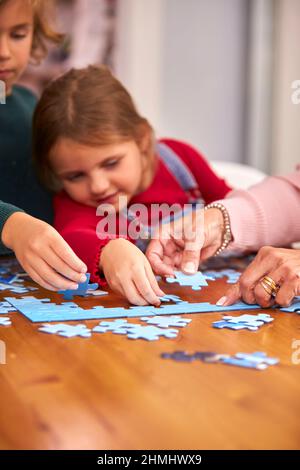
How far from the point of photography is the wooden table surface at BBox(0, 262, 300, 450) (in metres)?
0.68

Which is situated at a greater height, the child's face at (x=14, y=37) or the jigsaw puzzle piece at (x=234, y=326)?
the child's face at (x=14, y=37)

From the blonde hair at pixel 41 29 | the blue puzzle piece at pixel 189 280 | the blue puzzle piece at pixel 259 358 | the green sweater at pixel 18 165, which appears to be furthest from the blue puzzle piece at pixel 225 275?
the blonde hair at pixel 41 29

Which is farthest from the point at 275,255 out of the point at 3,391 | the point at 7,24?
the point at 7,24

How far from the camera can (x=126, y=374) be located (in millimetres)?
870

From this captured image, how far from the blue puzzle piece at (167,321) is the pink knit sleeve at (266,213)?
52cm

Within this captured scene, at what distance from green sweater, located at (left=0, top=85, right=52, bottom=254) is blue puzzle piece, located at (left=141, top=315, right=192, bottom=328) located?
0.92 meters

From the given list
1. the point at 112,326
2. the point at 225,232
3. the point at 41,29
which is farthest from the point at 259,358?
the point at 41,29

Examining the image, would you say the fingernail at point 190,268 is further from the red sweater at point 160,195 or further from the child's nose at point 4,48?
the child's nose at point 4,48

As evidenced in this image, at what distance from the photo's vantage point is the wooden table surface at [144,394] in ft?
2.23

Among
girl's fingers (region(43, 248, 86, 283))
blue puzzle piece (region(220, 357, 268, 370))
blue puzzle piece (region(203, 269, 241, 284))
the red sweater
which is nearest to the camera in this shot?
blue puzzle piece (region(220, 357, 268, 370))

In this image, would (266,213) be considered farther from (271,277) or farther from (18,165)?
(18,165)

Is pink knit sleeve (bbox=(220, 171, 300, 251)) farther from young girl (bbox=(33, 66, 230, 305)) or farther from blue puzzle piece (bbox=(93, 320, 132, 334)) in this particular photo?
blue puzzle piece (bbox=(93, 320, 132, 334))

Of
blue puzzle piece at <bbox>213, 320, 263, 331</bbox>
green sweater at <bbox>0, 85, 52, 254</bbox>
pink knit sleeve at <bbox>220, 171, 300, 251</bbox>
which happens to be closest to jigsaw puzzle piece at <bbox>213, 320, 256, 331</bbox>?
blue puzzle piece at <bbox>213, 320, 263, 331</bbox>

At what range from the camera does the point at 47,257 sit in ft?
4.14
